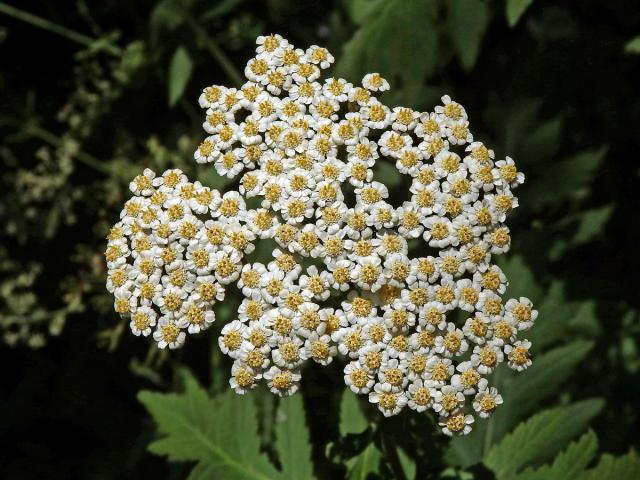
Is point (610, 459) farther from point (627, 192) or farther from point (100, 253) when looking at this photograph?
point (100, 253)

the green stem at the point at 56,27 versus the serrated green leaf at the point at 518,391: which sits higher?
the green stem at the point at 56,27

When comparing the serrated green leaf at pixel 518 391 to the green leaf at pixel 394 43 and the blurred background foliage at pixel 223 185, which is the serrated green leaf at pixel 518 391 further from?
the green leaf at pixel 394 43

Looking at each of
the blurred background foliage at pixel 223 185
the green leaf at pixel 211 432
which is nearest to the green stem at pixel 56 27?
the blurred background foliage at pixel 223 185

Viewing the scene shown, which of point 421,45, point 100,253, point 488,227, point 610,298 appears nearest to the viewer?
point 488,227

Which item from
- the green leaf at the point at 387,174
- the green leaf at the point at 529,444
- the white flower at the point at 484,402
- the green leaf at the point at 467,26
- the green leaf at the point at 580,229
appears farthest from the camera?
the green leaf at the point at 387,174

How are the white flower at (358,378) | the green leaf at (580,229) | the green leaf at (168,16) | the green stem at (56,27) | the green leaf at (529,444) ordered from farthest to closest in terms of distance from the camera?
1. the green stem at (56,27)
2. the green leaf at (168,16)
3. the green leaf at (580,229)
4. the green leaf at (529,444)
5. the white flower at (358,378)

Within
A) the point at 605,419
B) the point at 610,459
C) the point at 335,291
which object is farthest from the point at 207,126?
the point at 605,419

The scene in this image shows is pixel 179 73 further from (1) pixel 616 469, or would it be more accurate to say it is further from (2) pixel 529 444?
(1) pixel 616 469
